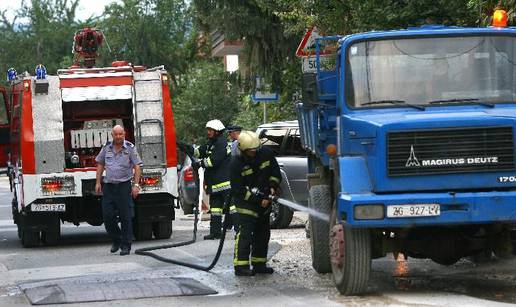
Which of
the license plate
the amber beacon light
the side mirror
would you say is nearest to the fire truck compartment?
the side mirror

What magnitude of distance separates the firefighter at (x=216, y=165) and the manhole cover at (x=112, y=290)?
4.37 m

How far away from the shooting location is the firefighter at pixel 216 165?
15.5 m

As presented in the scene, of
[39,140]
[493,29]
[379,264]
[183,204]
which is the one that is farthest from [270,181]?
[183,204]

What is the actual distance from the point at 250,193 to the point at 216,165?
404 cm

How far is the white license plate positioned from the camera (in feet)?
51.2

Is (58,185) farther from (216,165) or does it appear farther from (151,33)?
(151,33)

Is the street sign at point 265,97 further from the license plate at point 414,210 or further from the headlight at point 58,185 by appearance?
the license plate at point 414,210

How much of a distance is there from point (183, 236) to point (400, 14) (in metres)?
5.26

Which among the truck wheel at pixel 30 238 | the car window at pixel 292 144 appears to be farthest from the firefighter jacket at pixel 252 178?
the car window at pixel 292 144

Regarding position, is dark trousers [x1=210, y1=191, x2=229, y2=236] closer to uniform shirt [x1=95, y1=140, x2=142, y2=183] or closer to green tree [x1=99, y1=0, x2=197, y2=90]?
uniform shirt [x1=95, y1=140, x2=142, y2=183]

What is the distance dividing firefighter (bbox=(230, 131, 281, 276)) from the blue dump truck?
728 mm

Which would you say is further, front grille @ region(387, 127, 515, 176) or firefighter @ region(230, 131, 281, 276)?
firefighter @ region(230, 131, 281, 276)

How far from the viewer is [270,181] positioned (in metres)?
11.5

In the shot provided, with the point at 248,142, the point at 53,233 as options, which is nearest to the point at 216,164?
the point at 53,233
